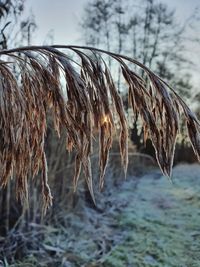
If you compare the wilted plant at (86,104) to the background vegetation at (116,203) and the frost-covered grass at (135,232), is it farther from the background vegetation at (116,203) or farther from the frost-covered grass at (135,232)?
the frost-covered grass at (135,232)

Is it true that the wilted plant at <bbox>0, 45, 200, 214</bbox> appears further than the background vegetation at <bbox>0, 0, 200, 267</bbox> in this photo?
No

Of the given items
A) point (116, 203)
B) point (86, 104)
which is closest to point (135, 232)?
point (116, 203)

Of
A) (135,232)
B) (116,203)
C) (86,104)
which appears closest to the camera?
(86,104)

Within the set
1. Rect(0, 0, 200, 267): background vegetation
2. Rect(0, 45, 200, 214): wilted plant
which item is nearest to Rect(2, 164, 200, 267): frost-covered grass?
Rect(0, 0, 200, 267): background vegetation

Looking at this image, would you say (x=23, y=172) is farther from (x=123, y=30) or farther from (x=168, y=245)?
(x=123, y=30)

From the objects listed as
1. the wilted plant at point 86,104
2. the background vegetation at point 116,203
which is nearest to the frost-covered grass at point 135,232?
the background vegetation at point 116,203

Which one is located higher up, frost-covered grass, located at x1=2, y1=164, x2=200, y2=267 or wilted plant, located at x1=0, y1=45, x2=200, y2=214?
wilted plant, located at x1=0, y1=45, x2=200, y2=214

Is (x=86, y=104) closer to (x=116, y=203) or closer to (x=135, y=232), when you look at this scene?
(x=135, y=232)

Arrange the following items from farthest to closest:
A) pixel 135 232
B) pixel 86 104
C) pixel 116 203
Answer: pixel 116 203, pixel 135 232, pixel 86 104

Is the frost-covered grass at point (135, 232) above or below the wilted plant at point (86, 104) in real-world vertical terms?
below

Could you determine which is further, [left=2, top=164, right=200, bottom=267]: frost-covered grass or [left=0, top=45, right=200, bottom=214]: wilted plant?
[left=2, top=164, right=200, bottom=267]: frost-covered grass

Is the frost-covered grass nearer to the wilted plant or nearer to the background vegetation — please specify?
the background vegetation

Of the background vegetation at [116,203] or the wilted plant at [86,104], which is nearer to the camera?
the wilted plant at [86,104]

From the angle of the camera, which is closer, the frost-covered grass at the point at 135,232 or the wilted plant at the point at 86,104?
the wilted plant at the point at 86,104
